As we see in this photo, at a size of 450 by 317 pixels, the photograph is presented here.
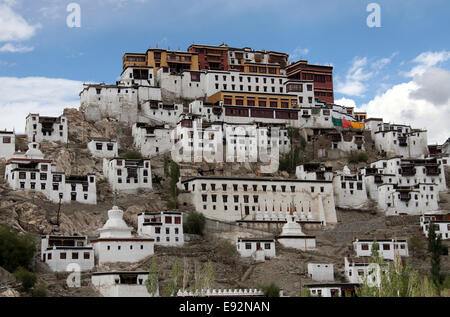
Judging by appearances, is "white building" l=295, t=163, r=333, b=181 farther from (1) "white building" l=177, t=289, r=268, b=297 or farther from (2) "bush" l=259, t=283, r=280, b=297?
(1) "white building" l=177, t=289, r=268, b=297

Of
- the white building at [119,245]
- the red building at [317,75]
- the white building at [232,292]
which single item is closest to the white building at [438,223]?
the white building at [232,292]

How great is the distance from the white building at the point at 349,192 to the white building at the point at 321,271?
65.8 ft

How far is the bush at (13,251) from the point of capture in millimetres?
56688

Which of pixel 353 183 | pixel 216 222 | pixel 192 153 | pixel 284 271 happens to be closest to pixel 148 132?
pixel 192 153

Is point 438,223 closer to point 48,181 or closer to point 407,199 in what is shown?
point 407,199

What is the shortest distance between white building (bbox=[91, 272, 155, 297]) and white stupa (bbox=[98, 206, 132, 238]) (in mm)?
6045

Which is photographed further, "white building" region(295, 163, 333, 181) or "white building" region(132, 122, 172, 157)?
"white building" region(132, 122, 172, 157)

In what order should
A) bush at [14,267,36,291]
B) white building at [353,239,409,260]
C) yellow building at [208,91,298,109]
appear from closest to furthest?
bush at [14,267,36,291] < white building at [353,239,409,260] < yellow building at [208,91,298,109]

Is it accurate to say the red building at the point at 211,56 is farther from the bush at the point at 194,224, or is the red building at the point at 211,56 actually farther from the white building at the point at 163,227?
the white building at the point at 163,227

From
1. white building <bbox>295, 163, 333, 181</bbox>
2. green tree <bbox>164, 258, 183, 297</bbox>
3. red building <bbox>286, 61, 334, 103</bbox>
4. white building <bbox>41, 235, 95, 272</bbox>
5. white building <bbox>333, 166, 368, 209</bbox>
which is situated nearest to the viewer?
green tree <bbox>164, 258, 183, 297</bbox>

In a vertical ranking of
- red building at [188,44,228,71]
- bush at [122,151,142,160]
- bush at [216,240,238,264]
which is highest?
red building at [188,44,228,71]

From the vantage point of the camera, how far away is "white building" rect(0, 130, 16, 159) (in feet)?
253

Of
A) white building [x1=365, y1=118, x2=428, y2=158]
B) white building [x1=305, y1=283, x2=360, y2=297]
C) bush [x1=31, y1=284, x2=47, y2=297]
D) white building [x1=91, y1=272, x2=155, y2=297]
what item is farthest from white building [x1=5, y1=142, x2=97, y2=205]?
white building [x1=365, y1=118, x2=428, y2=158]

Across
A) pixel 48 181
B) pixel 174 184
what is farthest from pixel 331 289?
pixel 48 181
